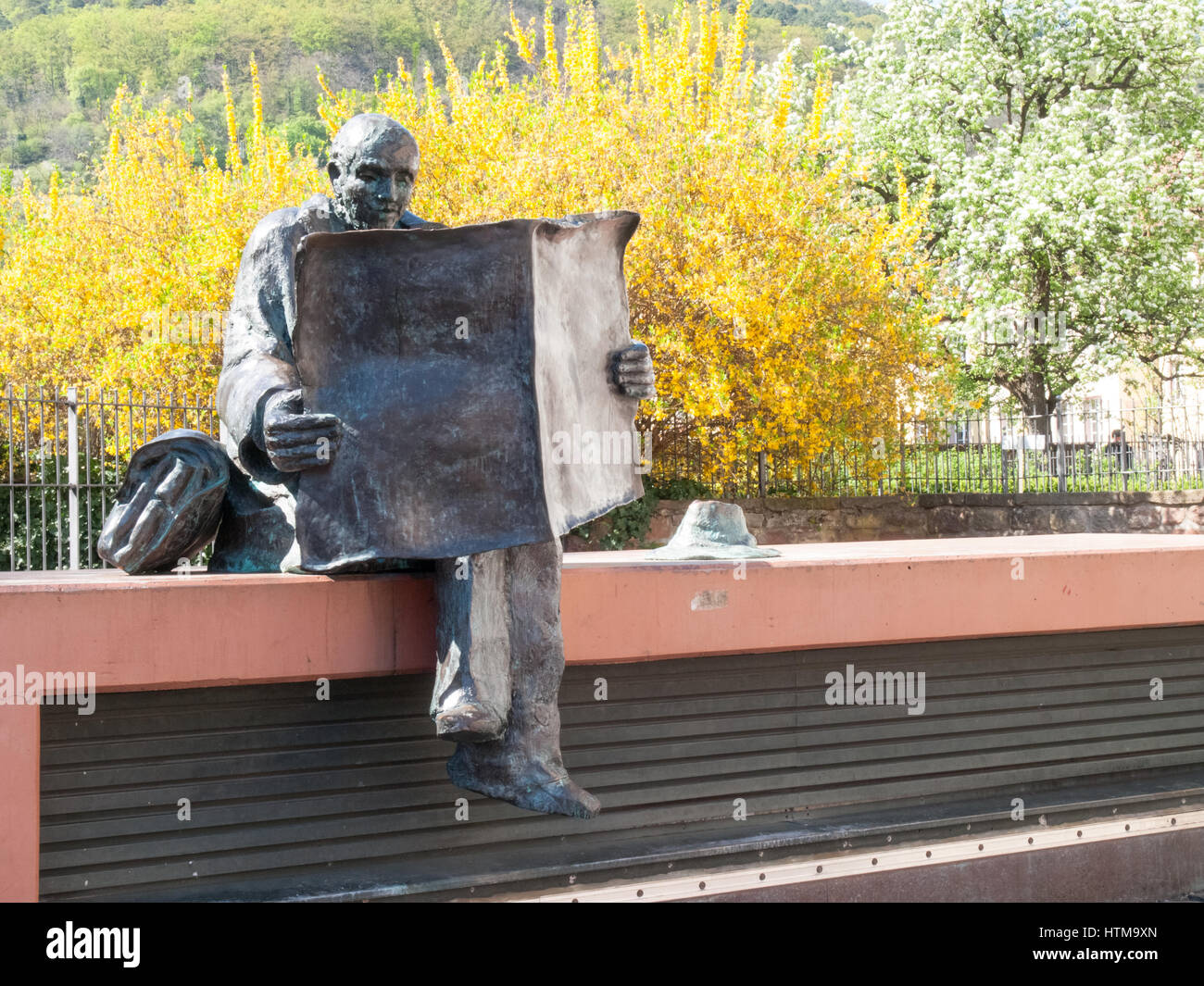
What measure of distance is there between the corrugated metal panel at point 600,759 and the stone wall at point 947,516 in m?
9.46

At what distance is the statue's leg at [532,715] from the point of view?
3.17m

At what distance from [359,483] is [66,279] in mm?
16711

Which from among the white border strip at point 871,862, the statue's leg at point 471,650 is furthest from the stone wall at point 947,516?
the statue's leg at point 471,650

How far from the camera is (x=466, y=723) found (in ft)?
9.89

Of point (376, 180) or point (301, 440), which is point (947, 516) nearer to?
point (376, 180)

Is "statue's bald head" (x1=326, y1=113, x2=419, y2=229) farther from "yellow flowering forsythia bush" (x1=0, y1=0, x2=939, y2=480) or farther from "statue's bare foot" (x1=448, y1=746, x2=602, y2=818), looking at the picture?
"yellow flowering forsythia bush" (x1=0, y1=0, x2=939, y2=480)

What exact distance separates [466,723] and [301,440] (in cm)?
79

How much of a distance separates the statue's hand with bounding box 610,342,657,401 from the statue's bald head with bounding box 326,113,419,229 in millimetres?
717
